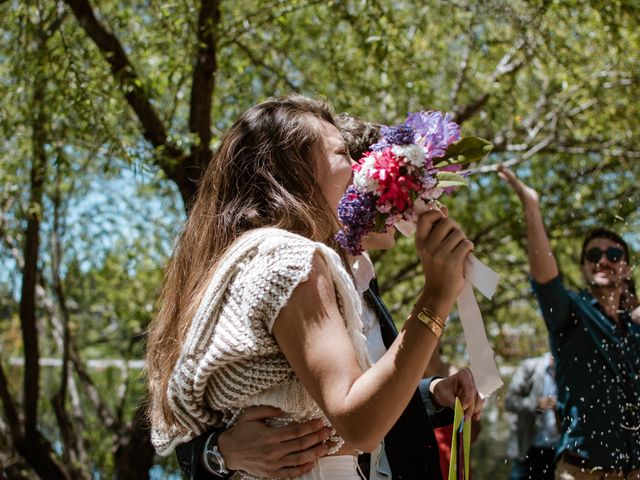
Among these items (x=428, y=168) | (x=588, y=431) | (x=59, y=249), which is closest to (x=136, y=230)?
(x=59, y=249)

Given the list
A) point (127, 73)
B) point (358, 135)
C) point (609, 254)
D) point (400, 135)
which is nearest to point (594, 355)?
point (609, 254)

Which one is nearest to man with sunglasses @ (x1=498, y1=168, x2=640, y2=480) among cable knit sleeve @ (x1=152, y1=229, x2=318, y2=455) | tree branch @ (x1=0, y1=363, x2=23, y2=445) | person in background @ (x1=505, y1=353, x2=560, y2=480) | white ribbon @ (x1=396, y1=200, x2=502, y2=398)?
person in background @ (x1=505, y1=353, x2=560, y2=480)

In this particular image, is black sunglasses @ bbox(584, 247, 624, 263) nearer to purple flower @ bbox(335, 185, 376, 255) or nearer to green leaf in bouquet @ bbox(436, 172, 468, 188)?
green leaf in bouquet @ bbox(436, 172, 468, 188)

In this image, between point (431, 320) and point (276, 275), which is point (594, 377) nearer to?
point (431, 320)

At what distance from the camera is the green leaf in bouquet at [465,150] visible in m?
1.73

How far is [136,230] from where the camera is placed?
7074 mm

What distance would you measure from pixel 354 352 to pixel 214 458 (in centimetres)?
50

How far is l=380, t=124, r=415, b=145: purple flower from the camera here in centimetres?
166

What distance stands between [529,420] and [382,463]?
437 cm

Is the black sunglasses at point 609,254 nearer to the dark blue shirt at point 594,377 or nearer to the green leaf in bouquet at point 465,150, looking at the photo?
the dark blue shirt at point 594,377

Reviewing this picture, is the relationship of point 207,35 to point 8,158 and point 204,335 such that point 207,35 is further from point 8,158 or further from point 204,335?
point 204,335

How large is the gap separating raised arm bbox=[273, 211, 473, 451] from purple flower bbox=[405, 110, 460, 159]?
0.18 metres

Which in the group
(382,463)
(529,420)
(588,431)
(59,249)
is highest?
(59,249)

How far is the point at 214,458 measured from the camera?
5.75ft
